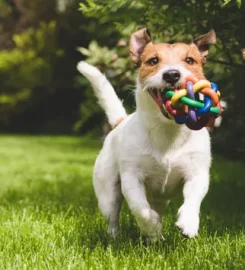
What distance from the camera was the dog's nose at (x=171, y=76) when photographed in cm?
304

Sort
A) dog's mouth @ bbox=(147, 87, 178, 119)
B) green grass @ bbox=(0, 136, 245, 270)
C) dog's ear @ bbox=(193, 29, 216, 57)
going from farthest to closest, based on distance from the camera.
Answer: dog's ear @ bbox=(193, 29, 216, 57) → dog's mouth @ bbox=(147, 87, 178, 119) → green grass @ bbox=(0, 136, 245, 270)

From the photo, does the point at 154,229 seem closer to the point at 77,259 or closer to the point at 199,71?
the point at 77,259

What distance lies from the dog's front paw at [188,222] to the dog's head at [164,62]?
21.6 inches

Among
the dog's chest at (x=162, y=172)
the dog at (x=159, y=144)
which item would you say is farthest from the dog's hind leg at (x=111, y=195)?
the dog's chest at (x=162, y=172)

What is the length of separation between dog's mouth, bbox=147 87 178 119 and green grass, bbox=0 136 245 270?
0.72 meters

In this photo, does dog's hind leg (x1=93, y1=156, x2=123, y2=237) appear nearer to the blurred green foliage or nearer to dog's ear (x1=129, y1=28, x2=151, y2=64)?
dog's ear (x1=129, y1=28, x2=151, y2=64)

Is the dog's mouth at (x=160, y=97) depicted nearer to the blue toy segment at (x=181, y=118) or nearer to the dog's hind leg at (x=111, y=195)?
the blue toy segment at (x=181, y=118)

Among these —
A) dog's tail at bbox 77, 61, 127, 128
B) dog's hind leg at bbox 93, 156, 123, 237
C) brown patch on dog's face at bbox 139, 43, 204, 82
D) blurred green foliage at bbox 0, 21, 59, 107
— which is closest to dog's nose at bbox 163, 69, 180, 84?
brown patch on dog's face at bbox 139, 43, 204, 82

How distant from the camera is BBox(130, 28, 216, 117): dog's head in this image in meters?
3.06

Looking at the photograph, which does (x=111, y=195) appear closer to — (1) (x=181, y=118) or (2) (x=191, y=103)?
(1) (x=181, y=118)

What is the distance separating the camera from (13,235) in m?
3.54

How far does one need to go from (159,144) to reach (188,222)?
23.3 inches

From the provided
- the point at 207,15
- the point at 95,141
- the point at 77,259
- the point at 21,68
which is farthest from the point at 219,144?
the point at 21,68

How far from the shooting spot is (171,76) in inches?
120
